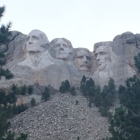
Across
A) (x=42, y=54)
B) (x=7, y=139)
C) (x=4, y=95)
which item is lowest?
(x=7, y=139)

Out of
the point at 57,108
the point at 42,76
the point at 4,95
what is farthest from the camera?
the point at 42,76

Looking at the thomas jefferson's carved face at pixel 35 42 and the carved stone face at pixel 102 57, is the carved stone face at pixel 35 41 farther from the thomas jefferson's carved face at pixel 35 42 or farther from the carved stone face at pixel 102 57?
the carved stone face at pixel 102 57

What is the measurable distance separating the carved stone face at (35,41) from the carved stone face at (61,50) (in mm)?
1129

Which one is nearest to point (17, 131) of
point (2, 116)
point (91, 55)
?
point (2, 116)

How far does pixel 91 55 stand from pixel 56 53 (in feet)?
8.09

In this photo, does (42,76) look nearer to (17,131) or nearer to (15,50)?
(15,50)

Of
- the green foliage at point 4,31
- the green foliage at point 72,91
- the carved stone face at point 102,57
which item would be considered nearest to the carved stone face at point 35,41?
the carved stone face at point 102,57

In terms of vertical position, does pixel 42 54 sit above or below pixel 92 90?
above

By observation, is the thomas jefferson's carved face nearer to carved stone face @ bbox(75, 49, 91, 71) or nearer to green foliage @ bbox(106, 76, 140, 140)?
carved stone face @ bbox(75, 49, 91, 71)

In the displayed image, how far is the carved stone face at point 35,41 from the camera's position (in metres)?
33.1

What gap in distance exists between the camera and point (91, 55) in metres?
35.0

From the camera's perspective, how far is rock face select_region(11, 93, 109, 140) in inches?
956

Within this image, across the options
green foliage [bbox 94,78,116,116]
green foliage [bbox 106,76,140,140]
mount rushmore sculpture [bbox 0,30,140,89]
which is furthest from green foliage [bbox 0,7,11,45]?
green foliage [bbox 94,78,116,116]

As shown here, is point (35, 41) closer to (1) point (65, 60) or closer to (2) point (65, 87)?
(1) point (65, 60)
